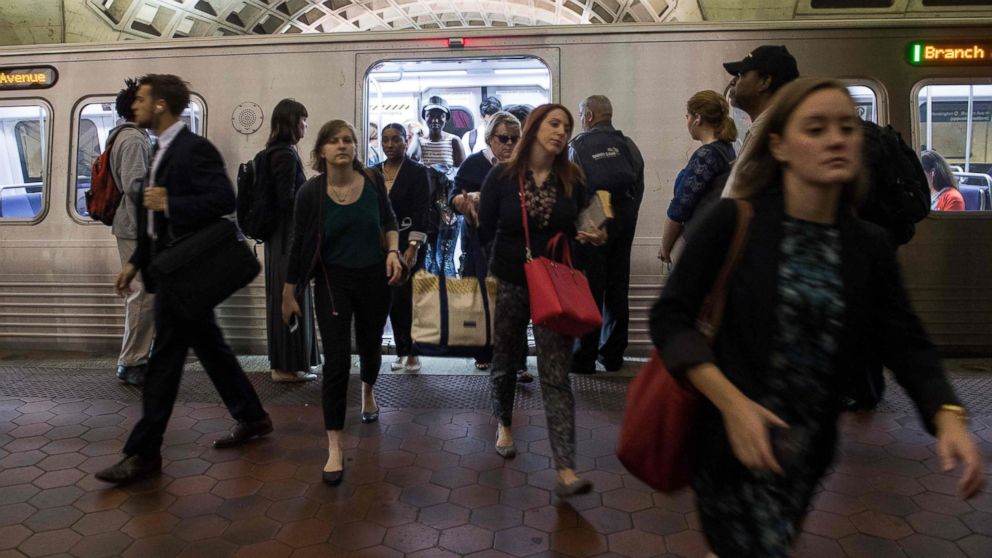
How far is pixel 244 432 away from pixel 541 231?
216cm

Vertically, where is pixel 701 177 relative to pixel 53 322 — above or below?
above

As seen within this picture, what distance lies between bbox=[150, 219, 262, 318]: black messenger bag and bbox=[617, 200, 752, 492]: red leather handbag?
266 cm

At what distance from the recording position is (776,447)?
5.13 feet

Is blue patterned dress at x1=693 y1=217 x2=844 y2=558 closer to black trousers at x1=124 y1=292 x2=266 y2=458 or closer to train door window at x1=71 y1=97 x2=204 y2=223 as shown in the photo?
black trousers at x1=124 y1=292 x2=266 y2=458

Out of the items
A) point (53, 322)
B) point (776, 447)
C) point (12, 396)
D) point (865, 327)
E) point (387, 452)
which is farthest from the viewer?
point (53, 322)

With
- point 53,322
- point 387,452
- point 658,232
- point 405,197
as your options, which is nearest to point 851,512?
point 387,452

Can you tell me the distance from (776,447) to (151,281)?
132 inches

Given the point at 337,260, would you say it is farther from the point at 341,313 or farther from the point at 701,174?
the point at 701,174

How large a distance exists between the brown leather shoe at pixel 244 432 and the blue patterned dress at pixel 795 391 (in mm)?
3326

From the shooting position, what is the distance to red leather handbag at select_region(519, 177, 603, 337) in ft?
10.8

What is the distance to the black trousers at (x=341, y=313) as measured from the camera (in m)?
3.77

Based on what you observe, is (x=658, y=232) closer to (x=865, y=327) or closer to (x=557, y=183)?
(x=557, y=183)

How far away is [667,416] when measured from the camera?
169 centimetres

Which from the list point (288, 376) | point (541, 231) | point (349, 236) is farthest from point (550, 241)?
point (288, 376)
